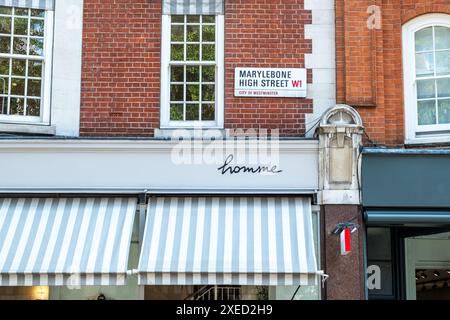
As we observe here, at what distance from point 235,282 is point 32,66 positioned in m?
4.41

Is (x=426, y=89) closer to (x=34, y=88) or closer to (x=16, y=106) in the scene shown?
(x=34, y=88)

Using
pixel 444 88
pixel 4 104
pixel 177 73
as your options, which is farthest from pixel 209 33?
pixel 444 88

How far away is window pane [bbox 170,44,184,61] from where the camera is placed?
12.0 meters

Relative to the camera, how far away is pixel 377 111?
11.7 m

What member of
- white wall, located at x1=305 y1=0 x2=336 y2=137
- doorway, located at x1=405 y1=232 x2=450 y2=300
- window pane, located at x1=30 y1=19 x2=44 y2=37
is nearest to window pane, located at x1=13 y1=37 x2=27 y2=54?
window pane, located at x1=30 y1=19 x2=44 y2=37

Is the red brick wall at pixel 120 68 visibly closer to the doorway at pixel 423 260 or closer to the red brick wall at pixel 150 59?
the red brick wall at pixel 150 59

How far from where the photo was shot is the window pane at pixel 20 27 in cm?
1195

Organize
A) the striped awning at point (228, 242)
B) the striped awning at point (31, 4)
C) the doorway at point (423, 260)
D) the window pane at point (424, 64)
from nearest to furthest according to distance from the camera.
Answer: the striped awning at point (228, 242)
the striped awning at point (31, 4)
the window pane at point (424, 64)
the doorway at point (423, 260)

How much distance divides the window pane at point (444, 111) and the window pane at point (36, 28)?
5.93 meters

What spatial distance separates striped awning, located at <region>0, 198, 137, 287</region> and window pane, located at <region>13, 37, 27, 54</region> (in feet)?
7.22

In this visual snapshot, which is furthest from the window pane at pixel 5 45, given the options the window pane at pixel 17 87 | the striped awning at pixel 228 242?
the striped awning at pixel 228 242

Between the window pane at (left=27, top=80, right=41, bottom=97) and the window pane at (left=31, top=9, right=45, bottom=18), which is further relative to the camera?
the window pane at (left=31, top=9, right=45, bottom=18)

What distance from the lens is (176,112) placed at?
11930 millimetres

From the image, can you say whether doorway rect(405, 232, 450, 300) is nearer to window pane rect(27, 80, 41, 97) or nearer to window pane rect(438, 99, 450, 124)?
window pane rect(438, 99, 450, 124)
